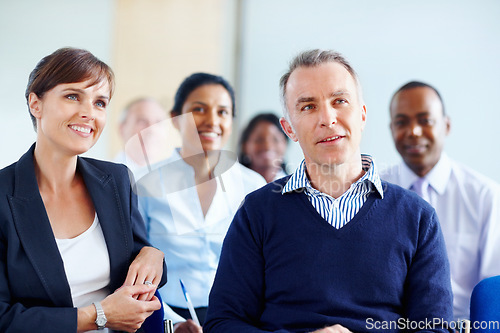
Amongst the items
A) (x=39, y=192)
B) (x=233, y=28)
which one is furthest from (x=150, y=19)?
(x=39, y=192)

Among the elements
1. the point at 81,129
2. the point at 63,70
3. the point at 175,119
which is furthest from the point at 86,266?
the point at 175,119

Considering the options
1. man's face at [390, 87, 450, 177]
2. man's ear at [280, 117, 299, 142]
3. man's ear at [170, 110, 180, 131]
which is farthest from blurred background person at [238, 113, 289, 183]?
man's ear at [280, 117, 299, 142]

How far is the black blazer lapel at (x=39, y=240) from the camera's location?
57.3 inches

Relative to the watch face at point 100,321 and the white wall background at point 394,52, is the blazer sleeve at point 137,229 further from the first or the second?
the white wall background at point 394,52

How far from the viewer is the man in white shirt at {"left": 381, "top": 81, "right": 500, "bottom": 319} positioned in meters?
2.20

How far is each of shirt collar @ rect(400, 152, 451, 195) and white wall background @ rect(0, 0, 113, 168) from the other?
212 centimetres

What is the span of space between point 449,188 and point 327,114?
106 cm

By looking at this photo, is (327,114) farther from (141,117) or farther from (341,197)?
(141,117)

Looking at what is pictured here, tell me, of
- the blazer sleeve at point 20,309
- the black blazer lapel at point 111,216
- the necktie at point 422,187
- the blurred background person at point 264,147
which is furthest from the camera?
the blurred background person at point 264,147

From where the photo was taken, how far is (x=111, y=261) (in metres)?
1.57

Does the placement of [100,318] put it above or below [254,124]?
below

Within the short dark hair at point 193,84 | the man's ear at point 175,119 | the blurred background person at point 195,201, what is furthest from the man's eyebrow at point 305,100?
the man's ear at point 175,119

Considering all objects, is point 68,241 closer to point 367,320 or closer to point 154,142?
point 367,320

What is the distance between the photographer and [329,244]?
1463mm
